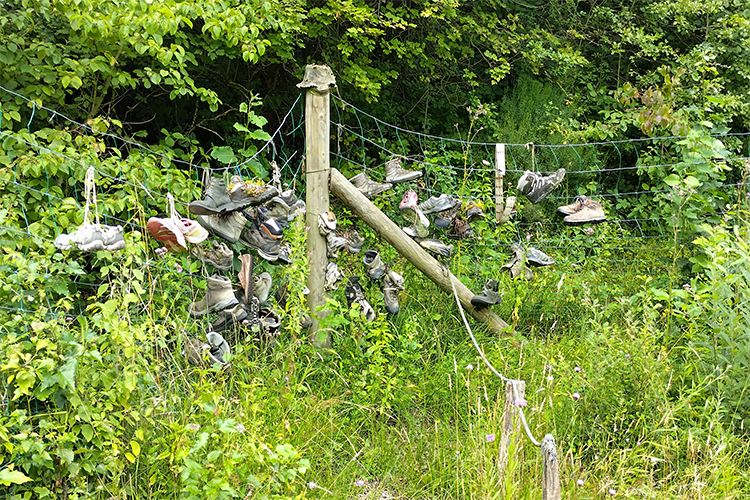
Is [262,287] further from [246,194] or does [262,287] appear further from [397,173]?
[397,173]

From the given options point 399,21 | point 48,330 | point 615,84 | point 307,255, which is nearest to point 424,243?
point 307,255

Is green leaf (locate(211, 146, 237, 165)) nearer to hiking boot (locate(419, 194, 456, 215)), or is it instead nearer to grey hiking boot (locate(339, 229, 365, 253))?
grey hiking boot (locate(339, 229, 365, 253))

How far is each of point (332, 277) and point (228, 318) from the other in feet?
2.04

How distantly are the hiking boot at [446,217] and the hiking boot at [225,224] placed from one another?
1.26 metres

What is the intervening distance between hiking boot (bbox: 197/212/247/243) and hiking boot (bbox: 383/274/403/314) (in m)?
0.93

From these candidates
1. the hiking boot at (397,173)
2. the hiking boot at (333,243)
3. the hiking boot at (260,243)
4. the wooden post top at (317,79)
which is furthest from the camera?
the hiking boot at (397,173)

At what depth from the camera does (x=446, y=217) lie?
387 cm

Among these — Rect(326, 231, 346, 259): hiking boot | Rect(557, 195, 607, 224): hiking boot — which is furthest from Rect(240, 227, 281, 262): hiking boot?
Rect(557, 195, 607, 224): hiking boot

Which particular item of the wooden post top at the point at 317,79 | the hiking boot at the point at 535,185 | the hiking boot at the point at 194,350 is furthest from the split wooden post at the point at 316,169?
the hiking boot at the point at 535,185

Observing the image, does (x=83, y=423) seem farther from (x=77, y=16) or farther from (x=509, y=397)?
(x=77, y=16)

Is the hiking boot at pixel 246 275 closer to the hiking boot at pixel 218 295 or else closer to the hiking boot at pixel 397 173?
the hiking boot at pixel 218 295

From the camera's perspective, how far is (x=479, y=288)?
441 cm

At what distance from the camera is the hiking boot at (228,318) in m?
3.03

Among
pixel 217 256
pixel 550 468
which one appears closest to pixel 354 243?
pixel 217 256
